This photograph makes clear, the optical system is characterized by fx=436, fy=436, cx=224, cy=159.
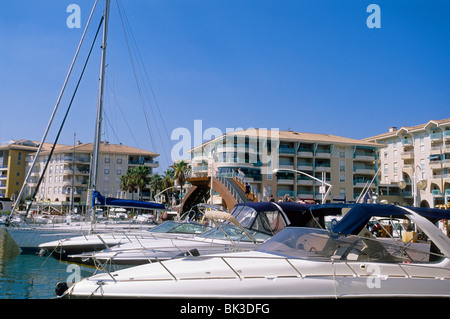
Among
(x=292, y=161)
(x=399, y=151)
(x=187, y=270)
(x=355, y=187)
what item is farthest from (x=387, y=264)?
(x=399, y=151)

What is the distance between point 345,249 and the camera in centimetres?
895

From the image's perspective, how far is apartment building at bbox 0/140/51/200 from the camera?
3839 inches

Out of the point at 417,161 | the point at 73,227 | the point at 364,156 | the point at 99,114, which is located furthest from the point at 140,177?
the point at 73,227

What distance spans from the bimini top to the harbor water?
8508 millimetres

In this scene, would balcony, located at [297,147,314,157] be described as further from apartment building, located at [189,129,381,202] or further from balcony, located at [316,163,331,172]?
balcony, located at [316,163,331,172]

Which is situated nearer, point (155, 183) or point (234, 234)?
point (234, 234)

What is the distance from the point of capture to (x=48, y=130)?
85.3 feet

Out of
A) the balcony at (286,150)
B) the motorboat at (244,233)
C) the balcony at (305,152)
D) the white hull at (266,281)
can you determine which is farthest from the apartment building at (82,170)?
the white hull at (266,281)

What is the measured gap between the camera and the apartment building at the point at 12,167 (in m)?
97.5

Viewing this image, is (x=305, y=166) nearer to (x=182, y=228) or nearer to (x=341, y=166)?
(x=341, y=166)

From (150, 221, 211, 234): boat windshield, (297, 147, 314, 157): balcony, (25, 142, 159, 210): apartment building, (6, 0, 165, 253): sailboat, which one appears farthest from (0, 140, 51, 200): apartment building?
(150, 221, 211, 234): boat windshield

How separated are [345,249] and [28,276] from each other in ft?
42.3

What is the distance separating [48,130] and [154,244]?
14629mm

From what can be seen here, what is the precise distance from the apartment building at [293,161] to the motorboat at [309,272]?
160 ft
